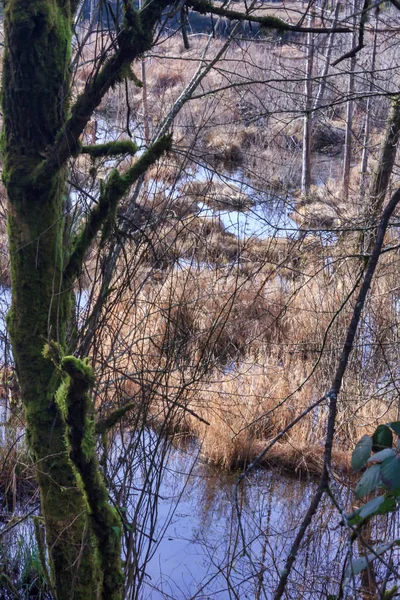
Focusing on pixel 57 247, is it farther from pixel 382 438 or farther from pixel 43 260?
pixel 382 438

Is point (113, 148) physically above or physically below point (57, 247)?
above

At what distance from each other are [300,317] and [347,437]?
4.45 ft

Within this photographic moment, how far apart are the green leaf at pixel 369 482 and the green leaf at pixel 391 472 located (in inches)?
0.8

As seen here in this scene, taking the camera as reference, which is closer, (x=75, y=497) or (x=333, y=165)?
(x=75, y=497)

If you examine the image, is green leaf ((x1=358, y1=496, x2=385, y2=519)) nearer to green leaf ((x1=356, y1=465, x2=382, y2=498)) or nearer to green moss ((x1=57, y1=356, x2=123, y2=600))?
green leaf ((x1=356, y1=465, x2=382, y2=498))

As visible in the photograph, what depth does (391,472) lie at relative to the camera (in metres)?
1.26

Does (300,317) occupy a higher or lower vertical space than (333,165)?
lower

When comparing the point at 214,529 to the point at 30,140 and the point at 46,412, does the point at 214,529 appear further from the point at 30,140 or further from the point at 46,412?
the point at 30,140

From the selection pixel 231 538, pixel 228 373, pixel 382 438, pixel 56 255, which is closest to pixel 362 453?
pixel 382 438

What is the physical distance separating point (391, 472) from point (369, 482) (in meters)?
0.06

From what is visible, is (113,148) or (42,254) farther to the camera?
(113,148)

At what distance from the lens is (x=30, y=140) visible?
1920mm

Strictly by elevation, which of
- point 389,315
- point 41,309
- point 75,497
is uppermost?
point 389,315

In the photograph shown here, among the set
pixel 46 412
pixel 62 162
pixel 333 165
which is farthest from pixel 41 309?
pixel 333 165
